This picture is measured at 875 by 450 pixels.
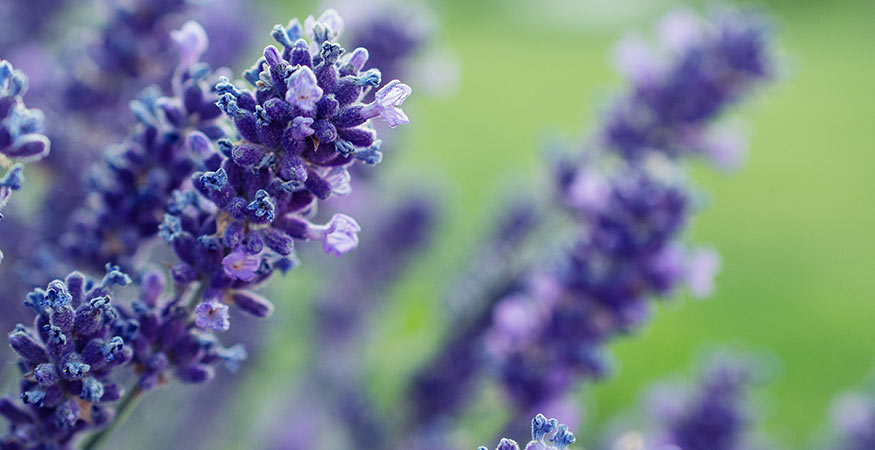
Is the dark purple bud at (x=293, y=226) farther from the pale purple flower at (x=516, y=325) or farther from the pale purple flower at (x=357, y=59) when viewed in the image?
the pale purple flower at (x=516, y=325)

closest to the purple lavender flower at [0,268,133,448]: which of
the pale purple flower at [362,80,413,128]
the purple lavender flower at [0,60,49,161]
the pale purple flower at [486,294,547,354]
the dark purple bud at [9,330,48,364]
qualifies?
the dark purple bud at [9,330,48,364]

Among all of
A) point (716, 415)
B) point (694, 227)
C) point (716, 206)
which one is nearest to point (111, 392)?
point (716, 415)

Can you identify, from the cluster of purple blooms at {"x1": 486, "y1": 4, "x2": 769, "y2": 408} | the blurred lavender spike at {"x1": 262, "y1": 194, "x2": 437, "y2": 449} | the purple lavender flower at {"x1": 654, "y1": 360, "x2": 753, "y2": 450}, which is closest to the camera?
the cluster of purple blooms at {"x1": 486, "y1": 4, "x2": 769, "y2": 408}

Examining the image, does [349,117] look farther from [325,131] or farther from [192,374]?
[192,374]

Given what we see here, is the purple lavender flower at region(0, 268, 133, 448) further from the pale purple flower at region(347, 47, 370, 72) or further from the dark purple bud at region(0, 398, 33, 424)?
the pale purple flower at region(347, 47, 370, 72)

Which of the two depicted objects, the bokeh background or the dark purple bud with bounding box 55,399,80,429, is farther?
the bokeh background

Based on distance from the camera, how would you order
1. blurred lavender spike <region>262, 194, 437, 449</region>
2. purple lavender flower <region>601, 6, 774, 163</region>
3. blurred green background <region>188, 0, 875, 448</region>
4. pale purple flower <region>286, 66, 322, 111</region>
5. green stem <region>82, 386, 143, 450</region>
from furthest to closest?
blurred green background <region>188, 0, 875, 448</region>, blurred lavender spike <region>262, 194, 437, 449</region>, purple lavender flower <region>601, 6, 774, 163</region>, green stem <region>82, 386, 143, 450</region>, pale purple flower <region>286, 66, 322, 111</region>

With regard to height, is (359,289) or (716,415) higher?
(359,289)

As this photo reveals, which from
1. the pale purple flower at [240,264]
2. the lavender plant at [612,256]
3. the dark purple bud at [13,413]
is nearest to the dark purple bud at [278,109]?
the pale purple flower at [240,264]
